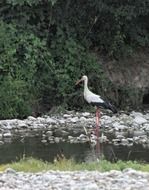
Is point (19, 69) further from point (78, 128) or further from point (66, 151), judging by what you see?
point (66, 151)

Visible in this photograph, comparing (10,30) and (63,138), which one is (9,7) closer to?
(10,30)

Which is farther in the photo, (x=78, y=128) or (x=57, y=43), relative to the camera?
(x=57, y=43)

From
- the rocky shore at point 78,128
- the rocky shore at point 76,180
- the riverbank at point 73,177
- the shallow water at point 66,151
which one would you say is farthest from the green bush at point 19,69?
the rocky shore at point 76,180

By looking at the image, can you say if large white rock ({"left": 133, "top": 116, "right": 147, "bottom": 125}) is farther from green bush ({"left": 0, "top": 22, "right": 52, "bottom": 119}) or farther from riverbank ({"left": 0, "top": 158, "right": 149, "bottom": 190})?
riverbank ({"left": 0, "top": 158, "right": 149, "bottom": 190})

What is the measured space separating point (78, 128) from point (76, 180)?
9.33 metres

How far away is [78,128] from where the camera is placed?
59.7ft

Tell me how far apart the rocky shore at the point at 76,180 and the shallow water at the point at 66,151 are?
343 cm

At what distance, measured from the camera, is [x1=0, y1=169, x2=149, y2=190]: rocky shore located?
837 cm

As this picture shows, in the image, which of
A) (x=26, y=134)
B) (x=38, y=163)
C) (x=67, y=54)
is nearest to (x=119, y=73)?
(x=67, y=54)

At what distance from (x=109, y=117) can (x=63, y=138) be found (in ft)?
14.3

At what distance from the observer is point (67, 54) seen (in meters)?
22.0

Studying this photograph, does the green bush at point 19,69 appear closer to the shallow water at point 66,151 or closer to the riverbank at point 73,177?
the shallow water at point 66,151

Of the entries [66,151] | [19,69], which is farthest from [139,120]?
[66,151]

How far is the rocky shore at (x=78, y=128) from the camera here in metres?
16.1
